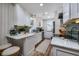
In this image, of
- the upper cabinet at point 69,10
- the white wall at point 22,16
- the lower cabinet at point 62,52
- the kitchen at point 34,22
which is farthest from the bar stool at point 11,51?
the upper cabinet at point 69,10

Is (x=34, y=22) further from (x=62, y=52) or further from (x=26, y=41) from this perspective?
(x=62, y=52)

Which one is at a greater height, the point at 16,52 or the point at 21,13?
the point at 21,13

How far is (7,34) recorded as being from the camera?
1407mm

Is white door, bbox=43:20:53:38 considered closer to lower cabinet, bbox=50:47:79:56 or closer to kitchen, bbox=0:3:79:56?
kitchen, bbox=0:3:79:56

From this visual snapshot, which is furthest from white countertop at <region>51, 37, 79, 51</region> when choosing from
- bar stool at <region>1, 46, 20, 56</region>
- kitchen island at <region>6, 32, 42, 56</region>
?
bar stool at <region>1, 46, 20, 56</region>

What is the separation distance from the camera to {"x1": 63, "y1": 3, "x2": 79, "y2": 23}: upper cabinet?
1380 mm

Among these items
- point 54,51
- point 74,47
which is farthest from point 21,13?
point 74,47

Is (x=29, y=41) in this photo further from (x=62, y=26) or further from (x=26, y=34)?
(x=62, y=26)

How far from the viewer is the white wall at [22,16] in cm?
140

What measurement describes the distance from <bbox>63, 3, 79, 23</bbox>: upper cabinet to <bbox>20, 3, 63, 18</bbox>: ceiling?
2.5 inches

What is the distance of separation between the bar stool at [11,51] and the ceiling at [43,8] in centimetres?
49

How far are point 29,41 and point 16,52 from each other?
0.21 metres

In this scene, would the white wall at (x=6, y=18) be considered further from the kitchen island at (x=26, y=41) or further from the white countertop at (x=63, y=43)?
the white countertop at (x=63, y=43)

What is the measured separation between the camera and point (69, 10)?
54.7 inches
